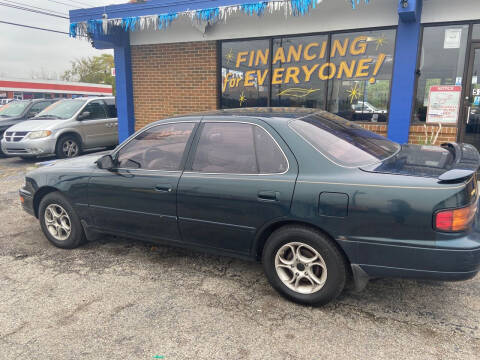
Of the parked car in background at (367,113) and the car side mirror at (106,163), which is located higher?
the parked car in background at (367,113)

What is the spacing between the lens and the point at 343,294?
3365 millimetres

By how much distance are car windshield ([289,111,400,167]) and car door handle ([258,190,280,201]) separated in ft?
1.64

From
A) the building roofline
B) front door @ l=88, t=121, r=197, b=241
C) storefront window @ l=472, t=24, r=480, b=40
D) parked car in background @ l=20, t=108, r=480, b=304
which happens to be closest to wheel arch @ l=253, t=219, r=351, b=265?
parked car in background @ l=20, t=108, r=480, b=304

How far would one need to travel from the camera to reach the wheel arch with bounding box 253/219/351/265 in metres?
2.97

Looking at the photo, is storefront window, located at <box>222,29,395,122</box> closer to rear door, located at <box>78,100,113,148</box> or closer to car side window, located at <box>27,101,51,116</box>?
rear door, located at <box>78,100,113,148</box>

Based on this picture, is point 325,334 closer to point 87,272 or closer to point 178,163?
point 178,163

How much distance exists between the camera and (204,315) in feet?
10.1

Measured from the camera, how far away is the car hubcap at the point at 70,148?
10216mm

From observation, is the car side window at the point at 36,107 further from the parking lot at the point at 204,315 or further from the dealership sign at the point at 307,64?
the parking lot at the point at 204,315

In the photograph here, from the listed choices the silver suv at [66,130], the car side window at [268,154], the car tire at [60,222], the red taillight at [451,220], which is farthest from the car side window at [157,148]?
the silver suv at [66,130]

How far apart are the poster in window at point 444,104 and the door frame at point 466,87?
72mm

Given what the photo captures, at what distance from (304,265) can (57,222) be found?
2977 mm

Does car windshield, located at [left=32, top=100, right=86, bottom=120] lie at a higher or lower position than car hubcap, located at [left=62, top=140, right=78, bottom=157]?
higher

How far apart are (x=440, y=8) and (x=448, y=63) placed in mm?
938
